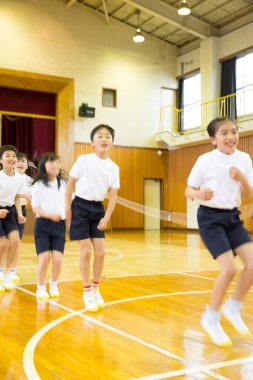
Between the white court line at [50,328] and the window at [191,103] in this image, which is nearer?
the white court line at [50,328]

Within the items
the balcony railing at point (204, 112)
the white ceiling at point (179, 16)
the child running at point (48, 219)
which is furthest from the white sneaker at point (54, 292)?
the white ceiling at point (179, 16)

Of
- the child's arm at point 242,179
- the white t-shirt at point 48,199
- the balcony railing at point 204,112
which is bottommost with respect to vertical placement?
the white t-shirt at point 48,199

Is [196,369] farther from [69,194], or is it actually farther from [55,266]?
[55,266]

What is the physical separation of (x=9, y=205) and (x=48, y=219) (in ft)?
2.05

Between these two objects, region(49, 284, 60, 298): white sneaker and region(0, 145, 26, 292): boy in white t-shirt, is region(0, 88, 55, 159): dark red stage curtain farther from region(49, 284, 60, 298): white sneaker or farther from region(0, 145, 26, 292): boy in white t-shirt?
region(49, 284, 60, 298): white sneaker

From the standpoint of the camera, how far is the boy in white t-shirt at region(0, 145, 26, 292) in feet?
15.7

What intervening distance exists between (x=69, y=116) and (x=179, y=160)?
184 inches

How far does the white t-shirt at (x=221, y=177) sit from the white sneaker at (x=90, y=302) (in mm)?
Result: 1461

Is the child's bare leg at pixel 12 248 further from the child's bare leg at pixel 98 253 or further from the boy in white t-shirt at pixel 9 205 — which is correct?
the child's bare leg at pixel 98 253

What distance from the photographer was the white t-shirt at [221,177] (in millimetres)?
3029

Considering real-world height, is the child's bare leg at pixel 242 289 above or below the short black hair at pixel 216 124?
below

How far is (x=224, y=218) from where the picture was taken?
3014mm

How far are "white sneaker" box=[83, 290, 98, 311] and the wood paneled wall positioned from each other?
1336 cm

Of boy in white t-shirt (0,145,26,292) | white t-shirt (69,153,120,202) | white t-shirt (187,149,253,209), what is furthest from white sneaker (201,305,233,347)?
boy in white t-shirt (0,145,26,292)
